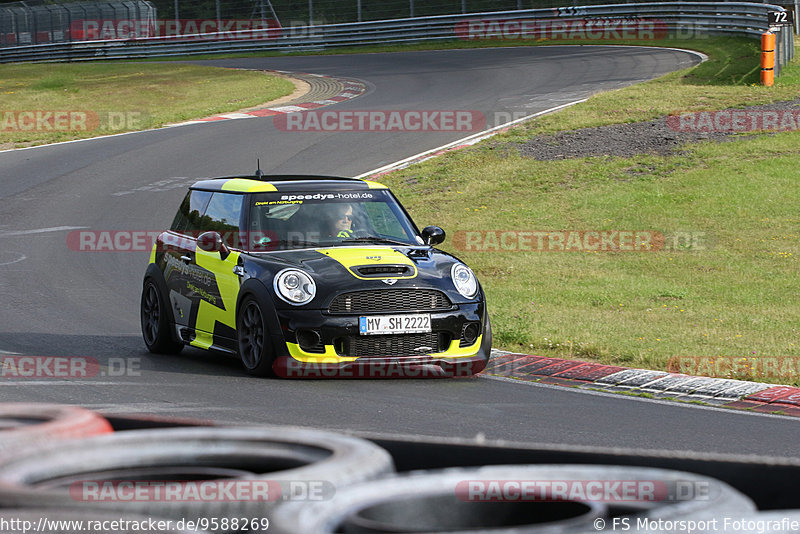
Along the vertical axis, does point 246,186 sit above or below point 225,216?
above

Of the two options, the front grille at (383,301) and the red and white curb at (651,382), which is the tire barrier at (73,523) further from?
the red and white curb at (651,382)

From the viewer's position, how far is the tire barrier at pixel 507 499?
311 cm

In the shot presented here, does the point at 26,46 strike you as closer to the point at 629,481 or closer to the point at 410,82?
the point at 410,82

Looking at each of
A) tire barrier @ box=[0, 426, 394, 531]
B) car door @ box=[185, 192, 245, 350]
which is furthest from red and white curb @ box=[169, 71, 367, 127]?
tire barrier @ box=[0, 426, 394, 531]

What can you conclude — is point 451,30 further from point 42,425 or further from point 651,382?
point 42,425

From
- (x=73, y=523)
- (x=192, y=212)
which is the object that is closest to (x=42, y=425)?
(x=73, y=523)

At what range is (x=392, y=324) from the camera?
29.2 ft

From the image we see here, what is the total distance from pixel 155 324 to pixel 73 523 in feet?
25.5

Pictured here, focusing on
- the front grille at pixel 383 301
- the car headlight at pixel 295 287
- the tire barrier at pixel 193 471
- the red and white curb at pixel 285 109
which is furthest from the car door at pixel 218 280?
the red and white curb at pixel 285 109

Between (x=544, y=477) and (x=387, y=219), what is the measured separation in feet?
22.9

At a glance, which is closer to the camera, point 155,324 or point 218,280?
point 218,280

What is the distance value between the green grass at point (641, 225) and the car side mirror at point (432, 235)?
130 cm

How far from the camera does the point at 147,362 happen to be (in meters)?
10.1

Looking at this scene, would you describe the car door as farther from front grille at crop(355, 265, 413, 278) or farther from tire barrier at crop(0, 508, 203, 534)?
tire barrier at crop(0, 508, 203, 534)
